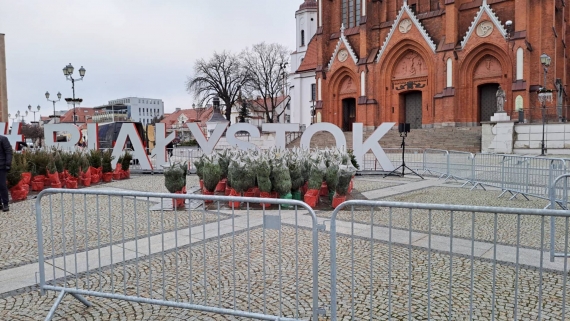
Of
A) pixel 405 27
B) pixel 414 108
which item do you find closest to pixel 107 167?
pixel 414 108

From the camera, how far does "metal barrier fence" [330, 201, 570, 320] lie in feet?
10.7

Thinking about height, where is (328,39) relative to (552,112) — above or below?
→ above

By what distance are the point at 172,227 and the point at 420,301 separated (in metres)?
4.89

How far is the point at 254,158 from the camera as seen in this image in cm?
1005

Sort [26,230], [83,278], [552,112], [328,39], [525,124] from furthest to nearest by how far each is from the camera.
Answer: [328,39]
[552,112]
[525,124]
[26,230]
[83,278]

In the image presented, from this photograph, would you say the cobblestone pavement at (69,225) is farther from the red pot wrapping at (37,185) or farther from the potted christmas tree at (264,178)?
the red pot wrapping at (37,185)

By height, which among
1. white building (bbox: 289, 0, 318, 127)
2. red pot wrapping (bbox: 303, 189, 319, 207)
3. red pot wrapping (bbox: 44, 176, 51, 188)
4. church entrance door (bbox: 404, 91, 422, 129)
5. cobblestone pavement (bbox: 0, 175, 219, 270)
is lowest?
cobblestone pavement (bbox: 0, 175, 219, 270)

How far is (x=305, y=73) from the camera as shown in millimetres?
51812

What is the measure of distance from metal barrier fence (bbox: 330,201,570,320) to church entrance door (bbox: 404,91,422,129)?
106 feet

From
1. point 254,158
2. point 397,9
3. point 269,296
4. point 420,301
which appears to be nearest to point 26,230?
point 254,158

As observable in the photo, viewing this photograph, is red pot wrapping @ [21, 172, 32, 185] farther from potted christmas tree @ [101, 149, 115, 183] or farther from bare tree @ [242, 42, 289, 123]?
bare tree @ [242, 42, 289, 123]

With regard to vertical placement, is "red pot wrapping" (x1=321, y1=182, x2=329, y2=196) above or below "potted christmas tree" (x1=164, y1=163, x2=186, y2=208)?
below

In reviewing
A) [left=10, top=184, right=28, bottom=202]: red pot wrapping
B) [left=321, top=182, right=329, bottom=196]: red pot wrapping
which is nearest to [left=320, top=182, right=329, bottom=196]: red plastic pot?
[left=321, top=182, right=329, bottom=196]: red pot wrapping

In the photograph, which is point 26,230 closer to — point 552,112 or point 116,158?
point 116,158
